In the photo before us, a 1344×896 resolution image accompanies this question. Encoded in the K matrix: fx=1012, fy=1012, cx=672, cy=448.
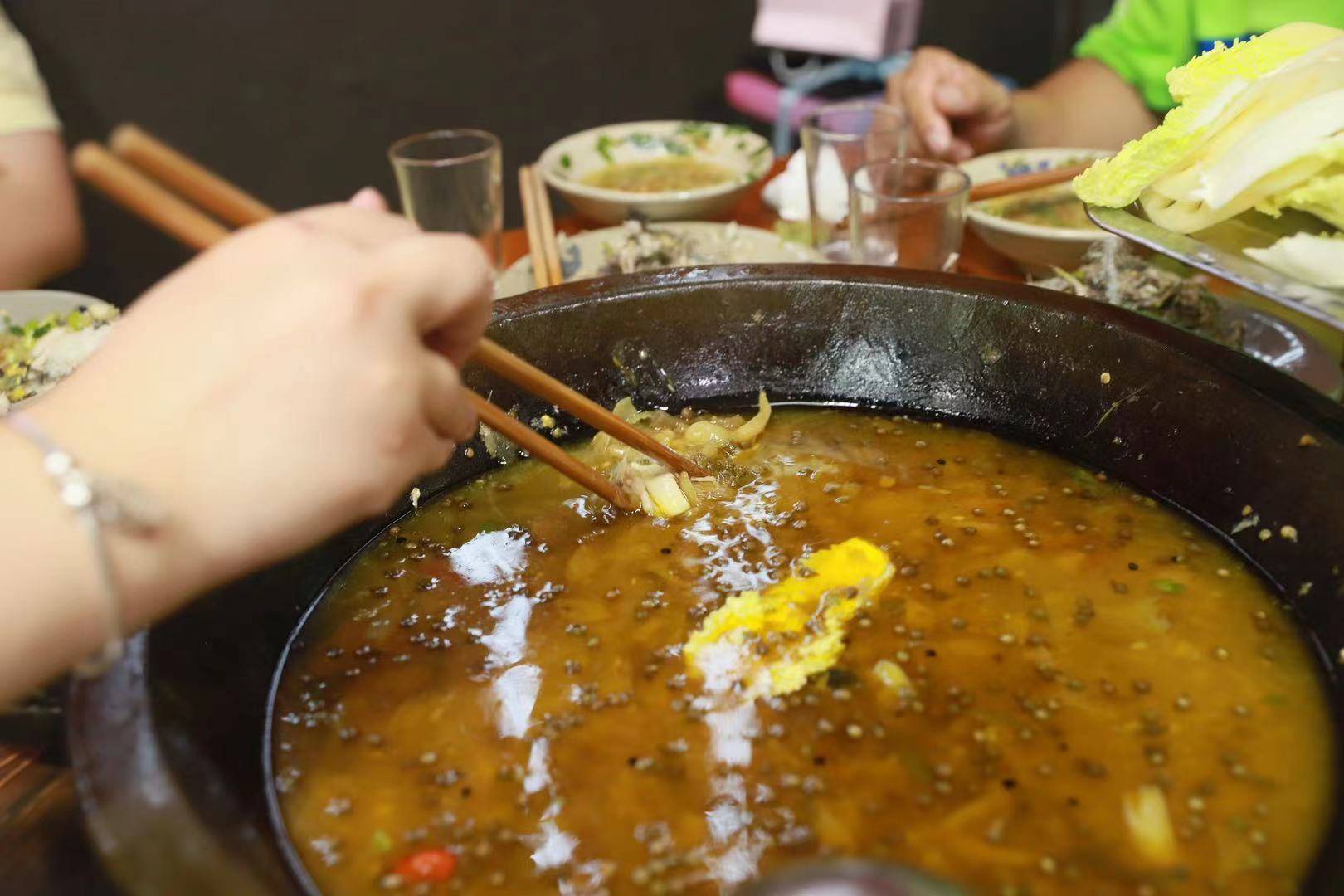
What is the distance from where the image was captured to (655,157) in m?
3.06

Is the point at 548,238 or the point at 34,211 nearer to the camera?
→ the point at 548,238

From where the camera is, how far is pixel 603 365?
70.8 inches

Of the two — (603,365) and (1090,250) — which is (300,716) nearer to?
(603,365)

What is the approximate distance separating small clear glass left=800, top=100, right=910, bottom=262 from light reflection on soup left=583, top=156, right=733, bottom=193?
0.28 m

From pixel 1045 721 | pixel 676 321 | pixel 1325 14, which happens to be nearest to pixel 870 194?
pixel 676 321

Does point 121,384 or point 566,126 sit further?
point 566,126

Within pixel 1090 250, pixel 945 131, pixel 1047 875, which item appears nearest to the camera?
pixel 1047 875

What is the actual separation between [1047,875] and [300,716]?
35.5 inches

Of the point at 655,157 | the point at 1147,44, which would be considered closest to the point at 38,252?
the point at 655,157

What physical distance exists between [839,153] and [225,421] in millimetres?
2079

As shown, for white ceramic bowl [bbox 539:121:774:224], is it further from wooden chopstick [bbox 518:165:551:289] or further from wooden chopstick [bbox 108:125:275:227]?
wooden chopstick [bbox 108:125:275:227]

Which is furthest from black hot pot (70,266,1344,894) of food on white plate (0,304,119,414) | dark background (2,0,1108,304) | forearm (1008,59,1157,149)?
dark background (2,0,1108,304)

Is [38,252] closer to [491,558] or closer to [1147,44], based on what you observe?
[491,558]

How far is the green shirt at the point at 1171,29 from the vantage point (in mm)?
2791
